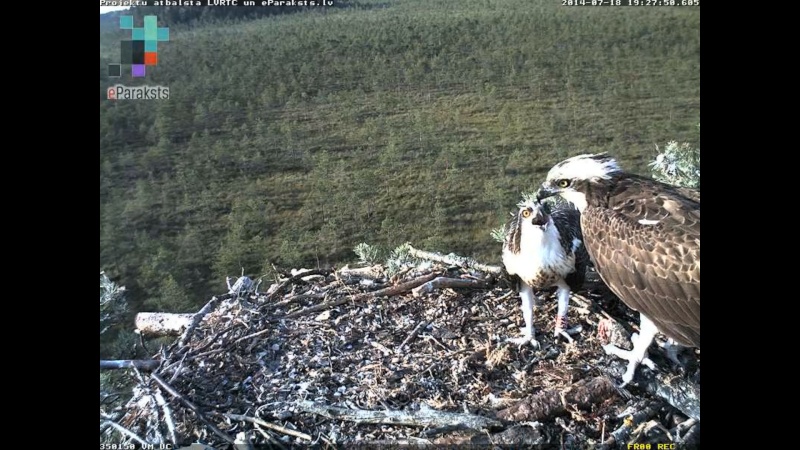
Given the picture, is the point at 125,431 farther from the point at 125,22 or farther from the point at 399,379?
the point at 125,22

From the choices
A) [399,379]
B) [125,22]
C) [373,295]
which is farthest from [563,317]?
[125,22]

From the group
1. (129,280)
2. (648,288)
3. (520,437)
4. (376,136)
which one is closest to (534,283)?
(648,288)

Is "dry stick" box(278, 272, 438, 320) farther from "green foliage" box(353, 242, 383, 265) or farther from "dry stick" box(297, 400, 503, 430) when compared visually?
"dry stick" box(297, 400, 503, 430)

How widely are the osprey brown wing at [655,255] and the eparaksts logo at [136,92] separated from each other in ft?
9.47

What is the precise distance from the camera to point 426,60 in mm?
4211

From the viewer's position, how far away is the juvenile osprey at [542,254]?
134 inches

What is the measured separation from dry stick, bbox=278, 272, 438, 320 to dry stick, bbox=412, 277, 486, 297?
0.04 metres

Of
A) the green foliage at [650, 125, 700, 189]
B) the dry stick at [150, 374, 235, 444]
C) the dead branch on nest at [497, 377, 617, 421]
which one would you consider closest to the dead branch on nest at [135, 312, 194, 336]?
the dry stick at [150, 374, 235, 444]

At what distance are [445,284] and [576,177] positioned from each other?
1.14 metres

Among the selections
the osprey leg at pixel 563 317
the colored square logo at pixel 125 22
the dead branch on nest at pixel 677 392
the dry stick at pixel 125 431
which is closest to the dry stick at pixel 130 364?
the dry stick at pixel 125 431

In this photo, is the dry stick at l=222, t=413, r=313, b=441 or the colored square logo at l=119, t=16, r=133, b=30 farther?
the colored square logo at l=119, t=16, r=133, b=30

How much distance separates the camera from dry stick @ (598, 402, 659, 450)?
10.9 feet

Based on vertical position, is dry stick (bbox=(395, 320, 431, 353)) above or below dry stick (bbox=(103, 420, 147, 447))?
above

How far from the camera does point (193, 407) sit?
11.3ft
